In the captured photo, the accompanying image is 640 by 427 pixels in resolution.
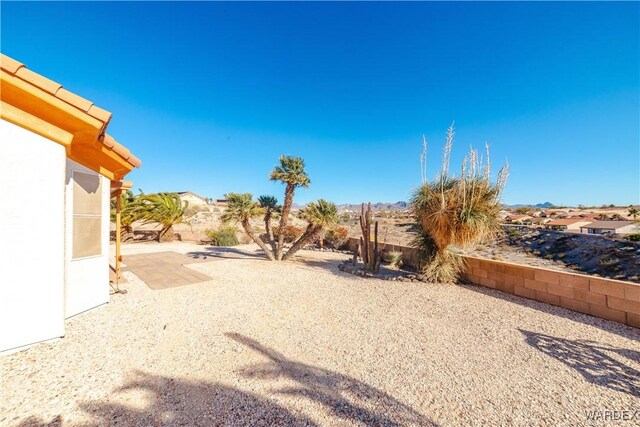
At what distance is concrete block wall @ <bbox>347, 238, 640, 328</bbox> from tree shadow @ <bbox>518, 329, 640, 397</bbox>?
137cm

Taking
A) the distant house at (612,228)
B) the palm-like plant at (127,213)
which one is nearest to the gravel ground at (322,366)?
the palm-like plant at (127,213)

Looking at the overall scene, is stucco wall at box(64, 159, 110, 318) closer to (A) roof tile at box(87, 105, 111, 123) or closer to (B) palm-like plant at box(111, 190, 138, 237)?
(A) roof tile at box(87, 105, 111, 123)

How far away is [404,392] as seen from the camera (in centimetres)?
278

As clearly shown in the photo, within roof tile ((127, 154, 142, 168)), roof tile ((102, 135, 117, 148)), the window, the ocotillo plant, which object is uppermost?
roof tile ((102, 135, 117, 148))

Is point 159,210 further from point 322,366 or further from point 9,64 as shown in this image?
point 322,366

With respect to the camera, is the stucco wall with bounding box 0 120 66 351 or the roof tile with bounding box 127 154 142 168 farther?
the roof tile with bounding box 127 154 142 168

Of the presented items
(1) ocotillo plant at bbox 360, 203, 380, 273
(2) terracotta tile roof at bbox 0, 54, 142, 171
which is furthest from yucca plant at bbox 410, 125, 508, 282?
(2) terracotta tile roof at bbox 0, 54, 142, 171

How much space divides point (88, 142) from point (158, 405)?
429 centimetres

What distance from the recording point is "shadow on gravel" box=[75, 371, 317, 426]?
92.1 inches

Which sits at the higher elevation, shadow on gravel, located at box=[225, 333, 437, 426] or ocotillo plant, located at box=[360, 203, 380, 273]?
ocotillo plant, located at box=[360, 203, 380, 273]

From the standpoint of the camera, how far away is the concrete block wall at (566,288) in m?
4.54

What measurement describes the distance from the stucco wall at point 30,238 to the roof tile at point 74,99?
0.67m

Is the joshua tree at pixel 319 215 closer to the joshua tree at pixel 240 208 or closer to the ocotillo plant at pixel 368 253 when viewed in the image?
the ocotillo plant at pixel 368 253

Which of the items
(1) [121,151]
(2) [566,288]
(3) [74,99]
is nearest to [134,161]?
(1) [121,151]
